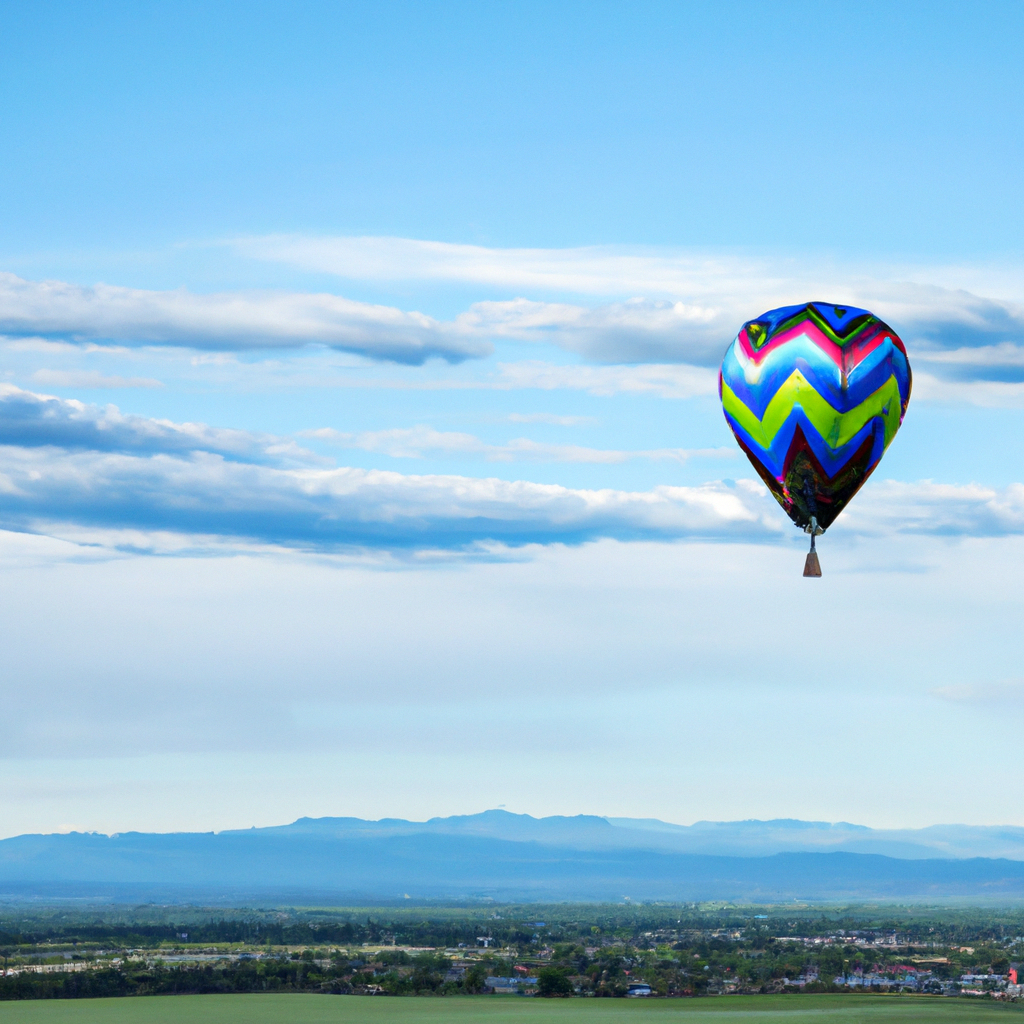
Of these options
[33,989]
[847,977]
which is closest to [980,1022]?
[847,977]

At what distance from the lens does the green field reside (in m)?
64.2

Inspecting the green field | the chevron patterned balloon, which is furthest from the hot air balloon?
the green field

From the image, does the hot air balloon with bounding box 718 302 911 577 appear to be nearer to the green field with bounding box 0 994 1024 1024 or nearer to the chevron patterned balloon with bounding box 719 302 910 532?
the chevron patterned balloon with bounding box 719 302 910 532

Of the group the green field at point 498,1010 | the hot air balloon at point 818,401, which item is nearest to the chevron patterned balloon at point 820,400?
the hot air balloon at point 818,401

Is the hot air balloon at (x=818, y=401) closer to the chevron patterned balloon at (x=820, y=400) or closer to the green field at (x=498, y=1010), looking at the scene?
the chevron patterned balloon at (x=820, y=400)

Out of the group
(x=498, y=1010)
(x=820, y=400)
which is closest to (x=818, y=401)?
(x=820, y=400)

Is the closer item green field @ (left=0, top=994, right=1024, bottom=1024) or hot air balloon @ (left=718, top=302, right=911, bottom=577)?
hot air balloon @ (left=718, top=302, right=911, bottom=577)

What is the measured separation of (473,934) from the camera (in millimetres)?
173625

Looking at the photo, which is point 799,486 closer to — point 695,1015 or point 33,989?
point 695,1015

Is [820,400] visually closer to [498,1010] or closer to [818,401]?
[818,401]

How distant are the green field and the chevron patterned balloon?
3423 cm

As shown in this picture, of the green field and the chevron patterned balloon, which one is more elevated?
the chevron patterned balloon

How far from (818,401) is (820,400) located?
0.18 feet

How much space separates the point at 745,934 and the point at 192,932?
64.9 meters
